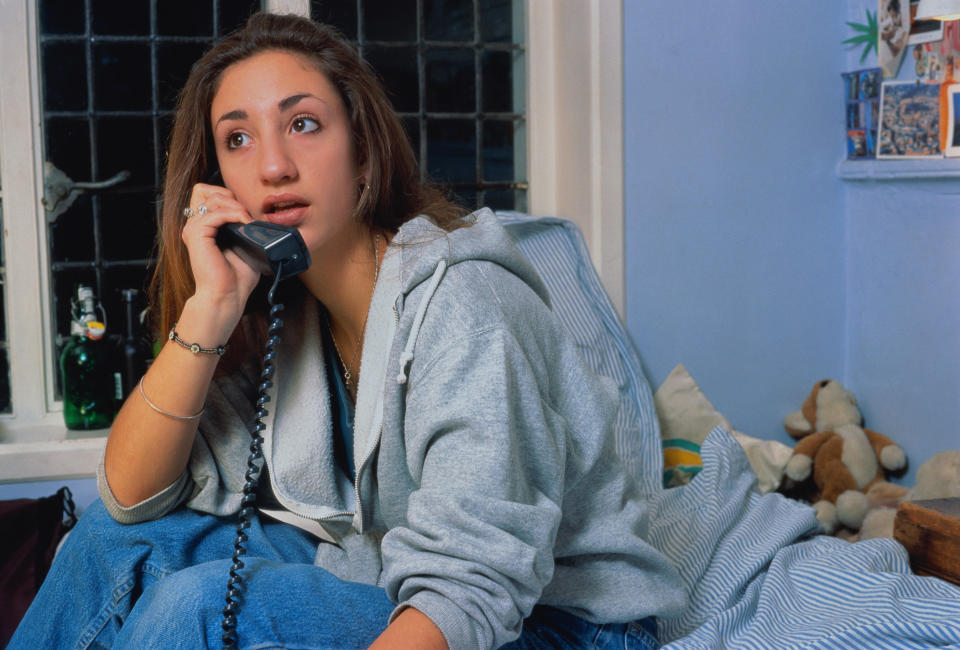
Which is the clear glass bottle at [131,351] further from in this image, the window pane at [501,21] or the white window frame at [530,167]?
the window pane at [501,21]

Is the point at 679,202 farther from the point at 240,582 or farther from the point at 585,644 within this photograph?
the point at 240,582

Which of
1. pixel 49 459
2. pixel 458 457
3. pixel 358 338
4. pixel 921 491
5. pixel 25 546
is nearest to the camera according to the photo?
pixel 458 457

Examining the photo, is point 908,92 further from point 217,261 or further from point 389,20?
point 217,261

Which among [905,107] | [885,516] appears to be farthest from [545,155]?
[885,516]

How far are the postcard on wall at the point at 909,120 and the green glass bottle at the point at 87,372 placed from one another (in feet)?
6.15

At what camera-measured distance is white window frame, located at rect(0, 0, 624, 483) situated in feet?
7.42

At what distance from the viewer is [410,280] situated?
1.23 meters

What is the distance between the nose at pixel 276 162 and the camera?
133 centimetres

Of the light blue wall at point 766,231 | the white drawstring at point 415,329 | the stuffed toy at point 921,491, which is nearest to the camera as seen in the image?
the white drawstring at point 415,329

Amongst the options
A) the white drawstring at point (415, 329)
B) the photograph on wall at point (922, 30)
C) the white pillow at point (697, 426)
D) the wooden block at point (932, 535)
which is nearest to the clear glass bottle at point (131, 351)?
the white pillow at point (697, 426)

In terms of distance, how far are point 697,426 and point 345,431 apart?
1081 millimetres

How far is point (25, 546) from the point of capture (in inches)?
77.9

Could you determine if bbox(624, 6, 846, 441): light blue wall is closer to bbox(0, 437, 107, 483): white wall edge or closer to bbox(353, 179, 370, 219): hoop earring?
bbox(353, 179, 370, 219): hoop earring

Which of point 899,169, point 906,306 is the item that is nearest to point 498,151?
point 899,169
